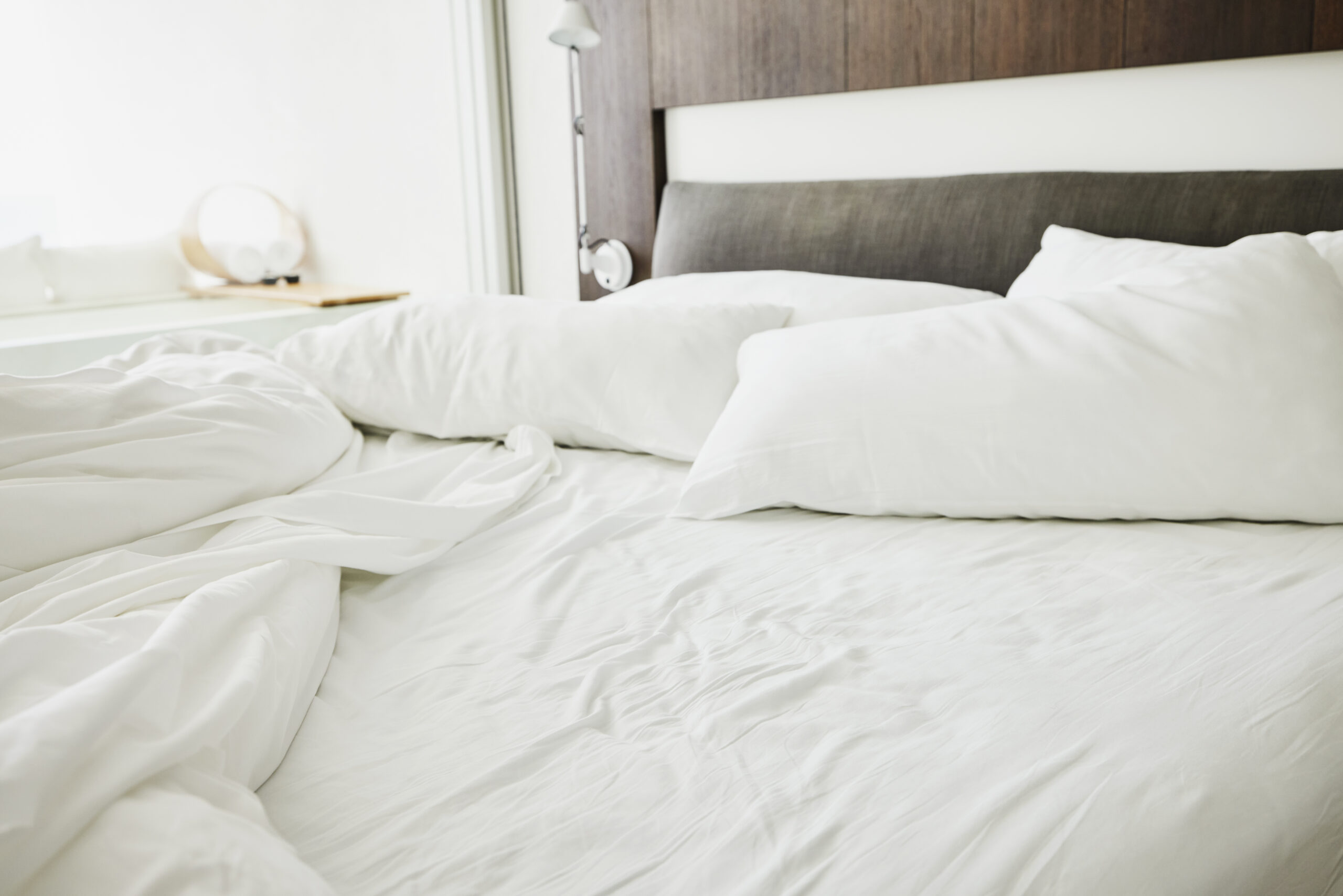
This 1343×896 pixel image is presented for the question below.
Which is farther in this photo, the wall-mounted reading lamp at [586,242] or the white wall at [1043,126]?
the wall-mounted reading lamp at [586,242]

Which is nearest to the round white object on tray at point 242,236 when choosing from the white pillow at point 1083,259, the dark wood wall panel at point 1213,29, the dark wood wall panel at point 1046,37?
the dark wood wall panel at point 1046,37

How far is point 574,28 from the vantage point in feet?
7.24

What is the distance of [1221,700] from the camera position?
72 centimetres

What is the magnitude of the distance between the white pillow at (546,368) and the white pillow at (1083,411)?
0.21 metres

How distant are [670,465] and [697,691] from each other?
0.73 meters

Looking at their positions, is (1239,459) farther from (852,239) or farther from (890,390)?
(852,239)

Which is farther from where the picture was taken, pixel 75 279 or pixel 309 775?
pixel 75 279

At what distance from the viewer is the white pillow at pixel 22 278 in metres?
2.63

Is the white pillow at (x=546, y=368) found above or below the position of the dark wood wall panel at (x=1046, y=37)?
below

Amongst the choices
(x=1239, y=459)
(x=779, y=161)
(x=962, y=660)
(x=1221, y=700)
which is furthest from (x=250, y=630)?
(x=779, y=161)

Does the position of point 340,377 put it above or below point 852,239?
below

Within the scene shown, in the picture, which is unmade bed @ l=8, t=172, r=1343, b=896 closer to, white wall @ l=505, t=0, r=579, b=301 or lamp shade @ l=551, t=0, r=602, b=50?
lamp shade @ l=551, t=0, r=602, b=50

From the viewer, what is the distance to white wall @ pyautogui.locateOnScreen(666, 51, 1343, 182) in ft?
5.16

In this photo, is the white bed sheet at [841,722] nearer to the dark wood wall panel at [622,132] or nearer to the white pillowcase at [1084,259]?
the white pillowcase at [1084,259]
